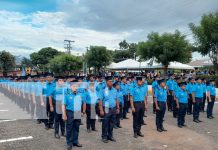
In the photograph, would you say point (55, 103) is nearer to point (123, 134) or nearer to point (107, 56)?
point (123, 134)

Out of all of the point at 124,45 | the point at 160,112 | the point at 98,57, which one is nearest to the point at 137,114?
the point at 160,112

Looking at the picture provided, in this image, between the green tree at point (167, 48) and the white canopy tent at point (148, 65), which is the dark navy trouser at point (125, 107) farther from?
Result: the white canopy tent at point (148, 65)

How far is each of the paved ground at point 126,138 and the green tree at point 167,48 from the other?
1559 centimetres

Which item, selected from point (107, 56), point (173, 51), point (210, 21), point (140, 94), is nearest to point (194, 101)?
point (140, 94)

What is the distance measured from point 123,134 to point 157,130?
1180 millimetres

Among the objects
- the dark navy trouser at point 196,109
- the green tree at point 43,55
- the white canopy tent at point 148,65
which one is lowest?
the dark navy trouser at point 196,109

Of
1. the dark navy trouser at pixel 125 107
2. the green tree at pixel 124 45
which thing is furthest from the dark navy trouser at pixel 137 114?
the green tree at pixel 124 45

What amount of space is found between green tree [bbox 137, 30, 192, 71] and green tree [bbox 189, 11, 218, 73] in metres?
2.07

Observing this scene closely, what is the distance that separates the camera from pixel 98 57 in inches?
1561

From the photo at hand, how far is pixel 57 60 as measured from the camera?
153 feet

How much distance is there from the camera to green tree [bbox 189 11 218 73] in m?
21.4

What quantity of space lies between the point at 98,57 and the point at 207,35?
1987 centimetres

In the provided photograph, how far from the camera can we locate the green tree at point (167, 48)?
25.3 metres

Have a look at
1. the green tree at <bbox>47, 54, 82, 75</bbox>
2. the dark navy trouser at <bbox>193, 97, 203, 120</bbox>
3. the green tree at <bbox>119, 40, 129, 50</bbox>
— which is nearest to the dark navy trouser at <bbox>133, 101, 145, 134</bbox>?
the dark navy trouser at <bbox>193, 97, 203, 120</bbox>
